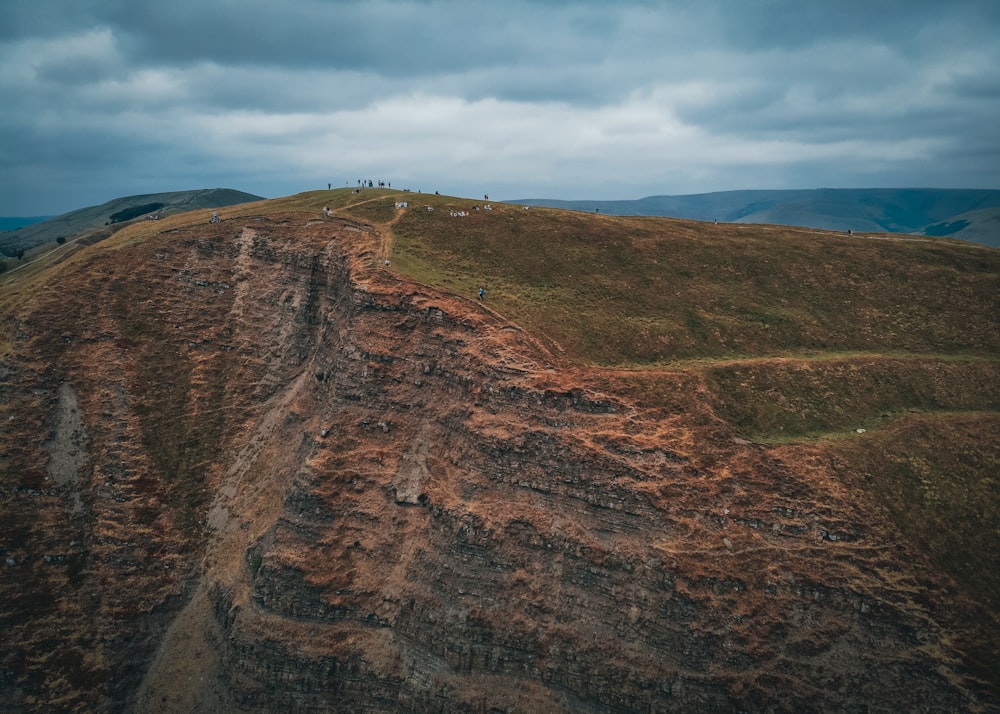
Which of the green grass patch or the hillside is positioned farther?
the green grass patch

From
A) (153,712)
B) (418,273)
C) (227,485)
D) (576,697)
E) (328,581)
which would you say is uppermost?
(418,273)

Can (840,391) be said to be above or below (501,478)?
above

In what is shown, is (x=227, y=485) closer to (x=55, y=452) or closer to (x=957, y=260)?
(x=55, y=452)

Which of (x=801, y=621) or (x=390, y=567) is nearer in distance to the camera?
(x=801, y=621)

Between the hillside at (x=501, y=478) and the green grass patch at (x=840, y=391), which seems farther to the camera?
the green grass patch at (x=840, y=391)

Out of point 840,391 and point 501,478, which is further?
point 840,391

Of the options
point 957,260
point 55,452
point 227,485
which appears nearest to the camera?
point 55,452

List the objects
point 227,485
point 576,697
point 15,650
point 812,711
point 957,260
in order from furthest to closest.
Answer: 1. point 957,260
2. point 227,485
3. point 15,650
4. point 576,697
5. point 812,711

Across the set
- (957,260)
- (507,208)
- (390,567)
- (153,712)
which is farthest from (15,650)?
(957,260)
